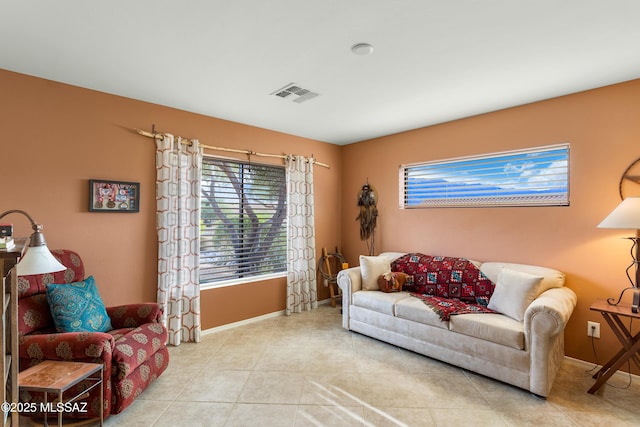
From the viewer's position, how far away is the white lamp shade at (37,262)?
1.68 metres

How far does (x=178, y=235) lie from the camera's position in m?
3.43

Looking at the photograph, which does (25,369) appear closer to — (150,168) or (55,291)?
(55,291)

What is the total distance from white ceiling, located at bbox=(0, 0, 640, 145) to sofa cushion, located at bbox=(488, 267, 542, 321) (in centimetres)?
174

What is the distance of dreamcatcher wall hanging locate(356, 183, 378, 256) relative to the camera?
4730 mm

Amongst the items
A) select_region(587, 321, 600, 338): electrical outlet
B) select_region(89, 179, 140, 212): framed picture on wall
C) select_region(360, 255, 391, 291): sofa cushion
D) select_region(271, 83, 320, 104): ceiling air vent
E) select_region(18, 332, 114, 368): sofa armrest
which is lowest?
select_region(587, 321, 600, 338): electrical outlet

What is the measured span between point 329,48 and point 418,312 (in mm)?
2533

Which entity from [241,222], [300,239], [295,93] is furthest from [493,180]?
[241,222]

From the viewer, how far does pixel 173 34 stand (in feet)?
6.77

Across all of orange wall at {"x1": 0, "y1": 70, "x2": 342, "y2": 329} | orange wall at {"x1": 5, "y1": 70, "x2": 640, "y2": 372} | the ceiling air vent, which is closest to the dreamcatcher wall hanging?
orange wall at {"x1": 5, "y1": 70, "x2": 640, "y2": 372}

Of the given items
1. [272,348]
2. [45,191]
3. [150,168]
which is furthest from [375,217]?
[45,191]

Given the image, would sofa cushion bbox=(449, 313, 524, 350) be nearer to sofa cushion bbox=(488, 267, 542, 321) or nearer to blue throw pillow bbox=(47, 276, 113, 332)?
sofa cushion bbox=(488, 267, 542, 321)

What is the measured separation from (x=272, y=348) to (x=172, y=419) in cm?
126

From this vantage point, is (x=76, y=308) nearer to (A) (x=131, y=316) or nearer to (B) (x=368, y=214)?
(A) (x=131, y=316)

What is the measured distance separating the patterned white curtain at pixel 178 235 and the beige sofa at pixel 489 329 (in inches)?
72.0
